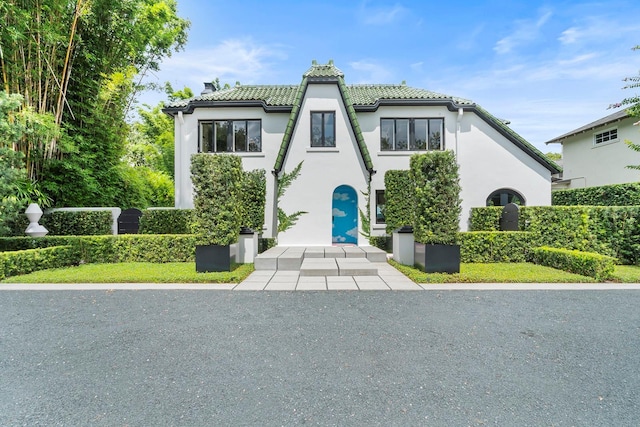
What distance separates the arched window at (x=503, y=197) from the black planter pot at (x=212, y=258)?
12.8m

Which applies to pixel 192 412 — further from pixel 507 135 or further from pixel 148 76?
pixel 148 76

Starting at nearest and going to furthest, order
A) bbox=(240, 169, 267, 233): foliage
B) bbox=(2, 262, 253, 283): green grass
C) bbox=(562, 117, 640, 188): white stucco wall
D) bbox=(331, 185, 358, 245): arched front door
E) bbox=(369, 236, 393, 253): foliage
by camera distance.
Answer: bbox=(2, 262, 253, 283): green grass < bbox=(240, 169, 267, 233): foliage < bbox=(369, 236, 393, 253): foliage < bbox=(331, 185, 358, 245): arched front door < bbox=(562, 117, 640, 188): white stucco wall

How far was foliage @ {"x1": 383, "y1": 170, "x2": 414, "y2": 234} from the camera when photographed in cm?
1262

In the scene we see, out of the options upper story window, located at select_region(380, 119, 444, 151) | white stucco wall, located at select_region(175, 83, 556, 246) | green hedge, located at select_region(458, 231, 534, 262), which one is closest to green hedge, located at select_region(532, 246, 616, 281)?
green hedge, located at select_region(458, 231, 534, 262)

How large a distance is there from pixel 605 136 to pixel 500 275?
18228 mm

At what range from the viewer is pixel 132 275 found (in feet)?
26.7

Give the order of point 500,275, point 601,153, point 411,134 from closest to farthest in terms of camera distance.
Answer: point 500,275 → point 411,134 → point 601,153

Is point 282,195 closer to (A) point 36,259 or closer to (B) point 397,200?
(B) point 397,200

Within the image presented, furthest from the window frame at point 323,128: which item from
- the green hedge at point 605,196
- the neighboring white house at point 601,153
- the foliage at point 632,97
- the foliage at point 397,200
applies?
the neighboring white house at point 601,153

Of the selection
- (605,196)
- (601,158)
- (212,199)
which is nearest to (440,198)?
(212,199)

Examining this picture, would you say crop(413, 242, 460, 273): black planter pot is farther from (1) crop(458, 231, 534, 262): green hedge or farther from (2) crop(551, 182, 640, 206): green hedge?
(2) crop(551, 182, 640, 206): green hedge

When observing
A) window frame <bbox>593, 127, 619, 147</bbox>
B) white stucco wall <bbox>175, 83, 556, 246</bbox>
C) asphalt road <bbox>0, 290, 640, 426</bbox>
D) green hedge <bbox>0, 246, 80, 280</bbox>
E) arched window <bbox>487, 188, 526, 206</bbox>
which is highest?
window frame <bbox>593, 127, 619, 147</bbox>

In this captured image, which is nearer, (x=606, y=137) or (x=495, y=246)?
(x=495, y=246)

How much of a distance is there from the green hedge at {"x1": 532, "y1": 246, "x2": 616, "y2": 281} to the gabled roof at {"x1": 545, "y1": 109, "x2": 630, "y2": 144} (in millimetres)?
13268
